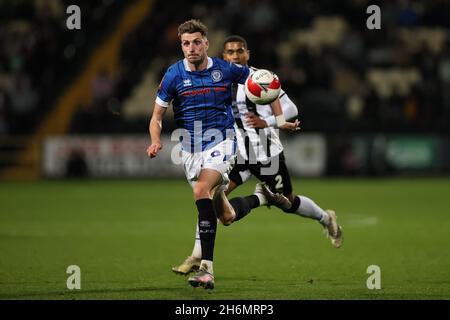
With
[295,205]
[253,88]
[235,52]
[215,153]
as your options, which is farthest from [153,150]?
[295,205]

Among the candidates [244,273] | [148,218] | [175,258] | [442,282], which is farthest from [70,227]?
[442,282]

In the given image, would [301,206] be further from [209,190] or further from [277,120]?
[209,190]

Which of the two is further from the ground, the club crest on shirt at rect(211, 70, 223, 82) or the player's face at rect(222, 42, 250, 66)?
the player's face at rect(222, 42, 250, 66)

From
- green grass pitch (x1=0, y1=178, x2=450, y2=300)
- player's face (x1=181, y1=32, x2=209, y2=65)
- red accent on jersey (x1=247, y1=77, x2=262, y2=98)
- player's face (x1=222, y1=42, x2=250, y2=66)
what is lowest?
green grass pitch (x1=0, y1=178, x2=450, y2=300)

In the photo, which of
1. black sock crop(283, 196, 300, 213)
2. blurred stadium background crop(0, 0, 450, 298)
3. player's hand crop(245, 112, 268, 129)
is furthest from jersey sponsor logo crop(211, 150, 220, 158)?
blurred stadium background crop(0, 0, 450, 298)

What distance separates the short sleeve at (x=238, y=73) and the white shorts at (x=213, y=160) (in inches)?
22.1

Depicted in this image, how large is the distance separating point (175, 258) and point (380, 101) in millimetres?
14887

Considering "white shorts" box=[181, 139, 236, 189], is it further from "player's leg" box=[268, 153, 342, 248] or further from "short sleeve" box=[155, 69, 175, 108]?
"player's leg" box=[268, 153, 342, 248]

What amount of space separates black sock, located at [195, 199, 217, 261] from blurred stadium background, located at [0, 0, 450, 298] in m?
11.4

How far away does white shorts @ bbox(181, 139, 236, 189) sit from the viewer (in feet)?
27.4

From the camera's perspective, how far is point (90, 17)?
2770 centimetres

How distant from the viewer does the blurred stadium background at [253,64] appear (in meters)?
23.4

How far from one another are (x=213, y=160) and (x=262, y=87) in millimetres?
800
